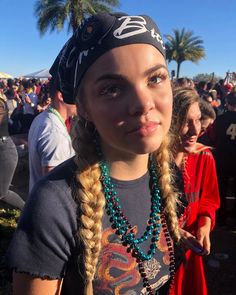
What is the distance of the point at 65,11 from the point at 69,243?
2020 cm

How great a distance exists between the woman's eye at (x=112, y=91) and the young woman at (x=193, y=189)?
2.61ft

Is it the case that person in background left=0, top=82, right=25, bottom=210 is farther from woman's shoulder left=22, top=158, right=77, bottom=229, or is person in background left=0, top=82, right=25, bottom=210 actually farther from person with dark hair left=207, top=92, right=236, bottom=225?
woman's shoulder left=22, top=158, right=77, bottom=229

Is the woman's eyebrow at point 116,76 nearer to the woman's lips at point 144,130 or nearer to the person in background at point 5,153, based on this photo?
the woman's lips at point 144,130

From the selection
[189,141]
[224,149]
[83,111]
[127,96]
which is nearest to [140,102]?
[127,96]

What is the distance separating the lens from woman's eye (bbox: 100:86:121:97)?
104 cm

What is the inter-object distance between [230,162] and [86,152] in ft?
11.9

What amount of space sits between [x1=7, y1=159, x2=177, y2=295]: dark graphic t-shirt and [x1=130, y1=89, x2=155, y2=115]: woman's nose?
1.07ft

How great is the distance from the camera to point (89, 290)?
1.05 meters

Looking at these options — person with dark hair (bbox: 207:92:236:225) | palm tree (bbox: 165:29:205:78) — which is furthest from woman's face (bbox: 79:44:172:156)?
palm tree (bbox: 165:29:205:78)

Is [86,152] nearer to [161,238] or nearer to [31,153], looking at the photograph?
[161,238]

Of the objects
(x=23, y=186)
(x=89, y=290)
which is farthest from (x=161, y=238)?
(x=23, y=186)

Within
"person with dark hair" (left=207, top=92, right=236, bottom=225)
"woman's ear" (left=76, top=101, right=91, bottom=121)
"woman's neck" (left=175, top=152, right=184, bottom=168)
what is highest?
"woman's ear" (left=76, top=101, right=91, bottom=121)

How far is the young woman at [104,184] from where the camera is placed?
98 cm

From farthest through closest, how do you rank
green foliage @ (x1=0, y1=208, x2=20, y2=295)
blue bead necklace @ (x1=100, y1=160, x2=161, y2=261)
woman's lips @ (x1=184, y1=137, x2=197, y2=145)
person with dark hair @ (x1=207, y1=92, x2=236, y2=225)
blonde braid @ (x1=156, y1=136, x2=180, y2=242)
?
person with dark hair @ (x1=207, y1=92, x2=236, y2=225)
green foliage @ (x1=0, y1=208, x2=20, y2=295)
woman's lips @ (x1=184, y1=137, x2=197, y2=145)
blonde braid @ (x1=156, y1=136, x2=180, y2=242)
blue bead necklace @ (x1=100, y1=160, x2=161, y2=261)
